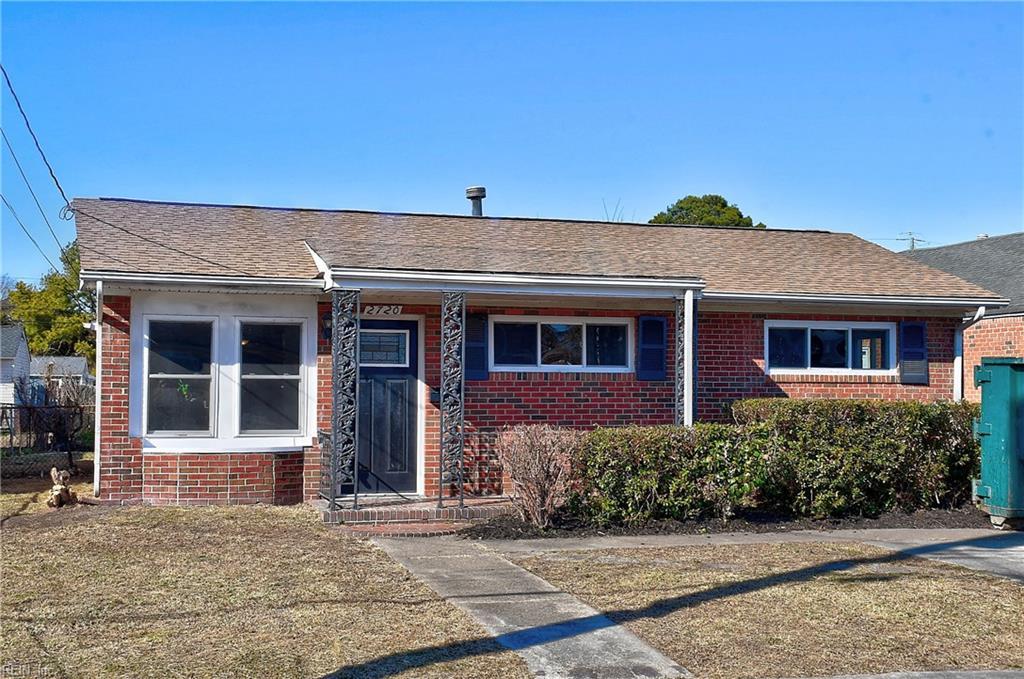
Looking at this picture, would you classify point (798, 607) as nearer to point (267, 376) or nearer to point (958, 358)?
point (267, 376)

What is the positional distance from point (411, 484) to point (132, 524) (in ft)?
11.3

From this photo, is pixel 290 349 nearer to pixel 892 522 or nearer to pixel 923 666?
pixel 892 522

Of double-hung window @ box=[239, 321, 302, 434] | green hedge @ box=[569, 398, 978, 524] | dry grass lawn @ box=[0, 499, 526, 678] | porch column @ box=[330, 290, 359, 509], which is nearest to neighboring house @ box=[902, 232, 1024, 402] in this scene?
green hedge @ box=[569, 398, 978, 524]

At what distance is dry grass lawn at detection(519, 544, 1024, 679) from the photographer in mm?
6305

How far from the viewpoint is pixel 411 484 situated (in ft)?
42.4

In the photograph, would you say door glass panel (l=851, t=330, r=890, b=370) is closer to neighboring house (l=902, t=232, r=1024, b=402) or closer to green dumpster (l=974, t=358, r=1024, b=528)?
green dumpster (l=974, t=358, r=1024, b=528)

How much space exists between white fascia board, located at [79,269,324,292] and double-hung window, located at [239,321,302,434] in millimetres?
702

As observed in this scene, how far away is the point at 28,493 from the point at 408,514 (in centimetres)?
546

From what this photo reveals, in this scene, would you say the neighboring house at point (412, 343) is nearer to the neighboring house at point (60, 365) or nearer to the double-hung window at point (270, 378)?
the double-hung window at point (270, 378)

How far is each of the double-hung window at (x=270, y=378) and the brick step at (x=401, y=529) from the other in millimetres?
2168

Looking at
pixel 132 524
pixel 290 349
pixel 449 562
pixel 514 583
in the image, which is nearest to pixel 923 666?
pixel 514 583

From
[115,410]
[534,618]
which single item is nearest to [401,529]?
[115,410]

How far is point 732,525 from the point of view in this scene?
439 inches

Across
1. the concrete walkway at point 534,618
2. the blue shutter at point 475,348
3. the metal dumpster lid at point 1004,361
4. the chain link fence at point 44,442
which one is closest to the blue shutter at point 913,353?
the metal dumpster lid at point 1004,361
